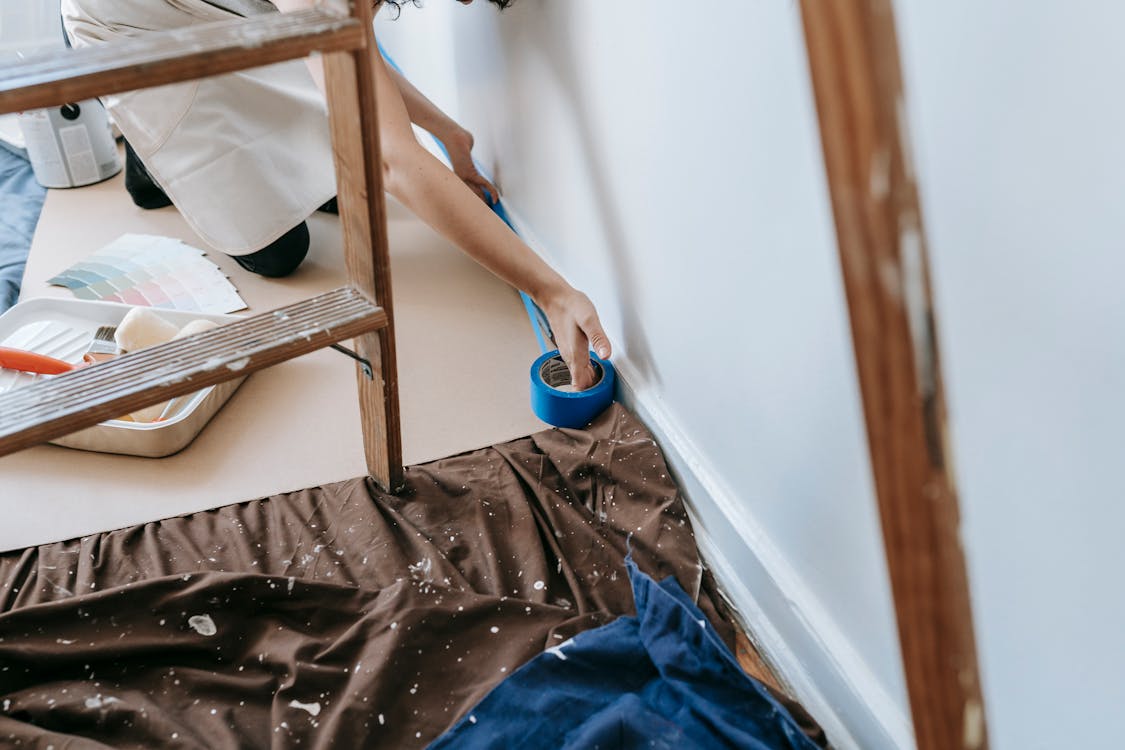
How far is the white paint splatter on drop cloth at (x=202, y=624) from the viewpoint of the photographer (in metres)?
1.02

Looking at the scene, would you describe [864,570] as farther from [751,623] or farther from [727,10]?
[727,10]

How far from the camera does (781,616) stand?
3.40 feet

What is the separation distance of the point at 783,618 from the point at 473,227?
0.72 meters

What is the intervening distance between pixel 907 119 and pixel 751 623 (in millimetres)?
856

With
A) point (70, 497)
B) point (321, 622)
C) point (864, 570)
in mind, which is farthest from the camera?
point (70, 497)

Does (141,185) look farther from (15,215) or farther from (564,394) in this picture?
(564,394)

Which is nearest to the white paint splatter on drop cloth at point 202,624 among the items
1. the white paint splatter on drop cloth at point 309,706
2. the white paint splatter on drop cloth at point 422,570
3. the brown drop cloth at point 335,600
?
the brown drop cloth at point 335,600

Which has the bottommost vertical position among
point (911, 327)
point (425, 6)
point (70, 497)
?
point (70, 497)

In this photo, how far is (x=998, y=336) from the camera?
650mm

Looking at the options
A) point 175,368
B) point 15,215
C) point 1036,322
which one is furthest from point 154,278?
point 1036,322

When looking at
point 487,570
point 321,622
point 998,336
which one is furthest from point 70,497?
point 998,336

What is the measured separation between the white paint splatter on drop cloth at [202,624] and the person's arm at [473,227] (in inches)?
24.1

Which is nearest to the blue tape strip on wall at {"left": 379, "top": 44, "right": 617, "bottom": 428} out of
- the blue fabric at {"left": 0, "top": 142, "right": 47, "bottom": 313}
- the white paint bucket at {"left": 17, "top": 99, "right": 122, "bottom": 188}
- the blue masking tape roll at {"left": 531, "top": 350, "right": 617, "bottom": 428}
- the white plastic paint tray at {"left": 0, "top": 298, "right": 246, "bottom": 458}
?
the blue masking tape roll at {"left": 531, "top": 350, "right": 617, "bottom": 428}

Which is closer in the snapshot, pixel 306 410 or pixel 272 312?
pixel 272 312
